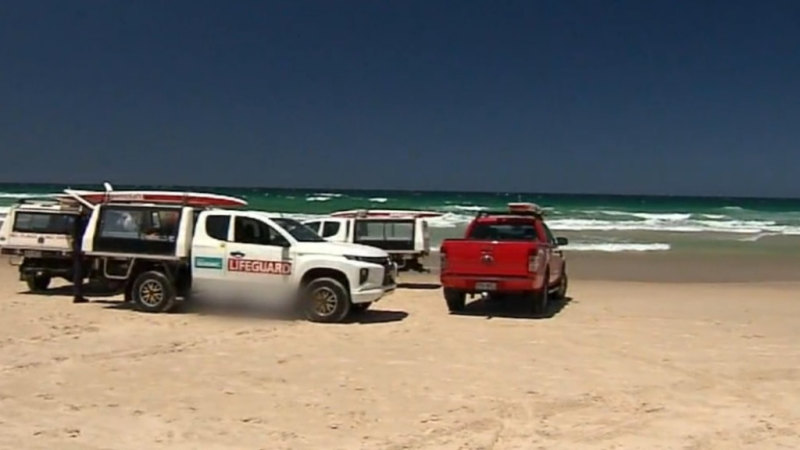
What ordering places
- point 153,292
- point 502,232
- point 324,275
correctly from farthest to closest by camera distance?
point 502,232, point 153,292, point 324,275

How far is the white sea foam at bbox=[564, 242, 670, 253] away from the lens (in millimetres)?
31311

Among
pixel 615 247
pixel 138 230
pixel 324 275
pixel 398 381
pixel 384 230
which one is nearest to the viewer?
pixel 398 381

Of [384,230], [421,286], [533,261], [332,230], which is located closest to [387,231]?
[384,230]

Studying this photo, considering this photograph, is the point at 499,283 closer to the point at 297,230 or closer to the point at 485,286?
the point at 485,286

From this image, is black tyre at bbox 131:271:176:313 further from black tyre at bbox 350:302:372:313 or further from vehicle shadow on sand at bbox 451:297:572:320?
vehicle shadow on sand at bbox 451:297:572:320

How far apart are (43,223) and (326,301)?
6.32 metres

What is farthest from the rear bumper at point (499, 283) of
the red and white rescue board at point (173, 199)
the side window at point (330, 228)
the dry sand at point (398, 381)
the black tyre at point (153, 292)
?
the side window at point (330, 228)

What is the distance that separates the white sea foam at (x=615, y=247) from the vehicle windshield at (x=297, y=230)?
17.9m

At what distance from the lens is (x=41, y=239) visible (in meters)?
16.2

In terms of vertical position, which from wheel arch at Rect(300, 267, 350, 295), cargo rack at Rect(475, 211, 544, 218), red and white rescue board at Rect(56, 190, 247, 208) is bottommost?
wheel arch at Rect(300, 267, 350, 295)

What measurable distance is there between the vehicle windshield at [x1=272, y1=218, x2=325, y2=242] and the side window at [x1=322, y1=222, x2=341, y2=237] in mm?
5320

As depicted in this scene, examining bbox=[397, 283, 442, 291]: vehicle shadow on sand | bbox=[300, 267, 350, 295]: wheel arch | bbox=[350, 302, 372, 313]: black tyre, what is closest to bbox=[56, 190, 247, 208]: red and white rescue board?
bbox=[300, 267, 350, 295]: wheel arch

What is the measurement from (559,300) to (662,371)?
7238 mm

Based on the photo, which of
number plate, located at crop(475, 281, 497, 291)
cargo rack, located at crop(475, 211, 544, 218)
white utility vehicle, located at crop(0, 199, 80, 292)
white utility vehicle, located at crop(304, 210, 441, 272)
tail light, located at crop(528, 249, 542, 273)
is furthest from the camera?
white utility vehicle, located at crop(304, 210, 441, 272)
